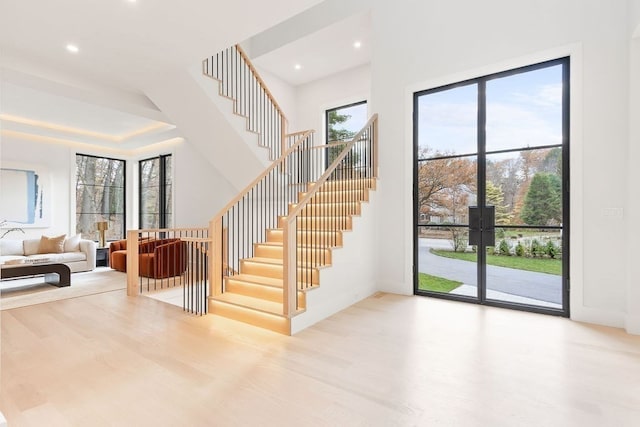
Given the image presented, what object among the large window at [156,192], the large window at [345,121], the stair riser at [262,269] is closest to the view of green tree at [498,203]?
the stair riser at [262,269]

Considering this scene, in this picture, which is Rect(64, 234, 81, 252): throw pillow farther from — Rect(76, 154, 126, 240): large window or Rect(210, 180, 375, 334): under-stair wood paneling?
Rect(210, 180, 375, 334): under-stair wood paneling

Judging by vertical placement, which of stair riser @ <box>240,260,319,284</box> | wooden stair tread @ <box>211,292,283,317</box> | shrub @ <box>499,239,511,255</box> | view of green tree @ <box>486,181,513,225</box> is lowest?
wooden stair tread @ <box>211,292,283,317</box>

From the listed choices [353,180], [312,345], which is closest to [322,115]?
[353,180]

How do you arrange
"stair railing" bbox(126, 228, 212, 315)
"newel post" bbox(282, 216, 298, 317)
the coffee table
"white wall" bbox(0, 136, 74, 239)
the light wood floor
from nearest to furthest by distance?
the light wood floor → "newel post" bbox(282, 216, 298, 317) → "stair railing" bbox(126, 228, 212, 315) → the coffee table → "white wall" bbox(0, 136, 74, 239)

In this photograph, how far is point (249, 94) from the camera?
226 inches

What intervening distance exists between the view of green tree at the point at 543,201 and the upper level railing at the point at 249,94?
412 centimetres

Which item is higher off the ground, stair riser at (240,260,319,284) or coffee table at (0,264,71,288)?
stair riser at (240,260,319,284)

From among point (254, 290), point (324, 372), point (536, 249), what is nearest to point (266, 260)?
point (254, 290)

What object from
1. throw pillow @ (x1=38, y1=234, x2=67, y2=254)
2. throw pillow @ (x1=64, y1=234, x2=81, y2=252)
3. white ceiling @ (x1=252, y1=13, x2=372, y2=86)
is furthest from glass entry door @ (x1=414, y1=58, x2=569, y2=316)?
throw pillow @ (x1=38, y1=234, x2=67, y2=254)

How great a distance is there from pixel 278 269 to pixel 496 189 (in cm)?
310

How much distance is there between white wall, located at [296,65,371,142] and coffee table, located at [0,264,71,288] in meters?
5.54

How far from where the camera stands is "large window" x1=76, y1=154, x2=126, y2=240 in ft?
27.8

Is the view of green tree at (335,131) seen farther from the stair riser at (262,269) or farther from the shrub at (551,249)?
the shrub at (551,249)

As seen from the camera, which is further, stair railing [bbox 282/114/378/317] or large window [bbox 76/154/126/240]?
large window [bbox 76/154/126/240]
